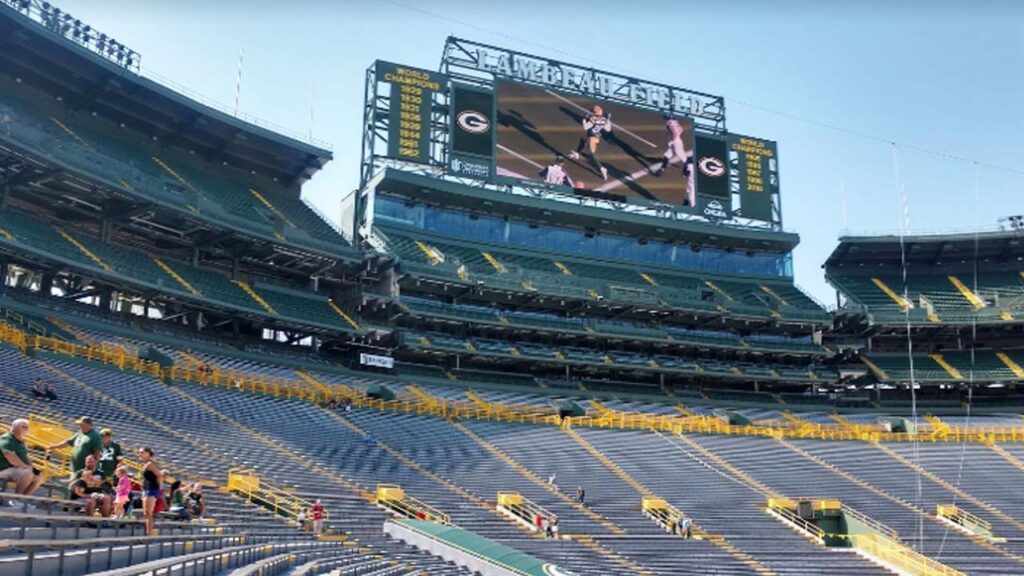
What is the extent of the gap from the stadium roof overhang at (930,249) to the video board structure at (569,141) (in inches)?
234

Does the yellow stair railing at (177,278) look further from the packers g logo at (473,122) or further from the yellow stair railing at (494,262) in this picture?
the packers g logo at (473,122)

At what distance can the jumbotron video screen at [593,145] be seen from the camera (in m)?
59.0

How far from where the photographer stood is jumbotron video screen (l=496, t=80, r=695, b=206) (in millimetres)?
59031

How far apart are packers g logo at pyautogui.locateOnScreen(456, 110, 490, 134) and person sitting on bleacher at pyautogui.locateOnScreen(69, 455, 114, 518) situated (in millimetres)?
48251

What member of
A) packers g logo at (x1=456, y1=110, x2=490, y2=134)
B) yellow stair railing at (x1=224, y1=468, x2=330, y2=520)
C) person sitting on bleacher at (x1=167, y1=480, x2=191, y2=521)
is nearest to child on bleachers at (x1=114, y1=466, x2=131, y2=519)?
person sitting on bleacher at (x1=167, y1=480, x2=191, y2=521)

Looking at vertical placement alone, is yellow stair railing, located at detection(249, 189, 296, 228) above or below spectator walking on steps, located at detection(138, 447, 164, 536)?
above

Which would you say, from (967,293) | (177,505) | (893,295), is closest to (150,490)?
(177,505)

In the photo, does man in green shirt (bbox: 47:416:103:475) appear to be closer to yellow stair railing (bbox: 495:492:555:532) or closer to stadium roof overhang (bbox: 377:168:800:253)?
yellow stair railing (bbox: 495:492:555:532)

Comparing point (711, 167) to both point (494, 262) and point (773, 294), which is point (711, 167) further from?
point (494, 262)

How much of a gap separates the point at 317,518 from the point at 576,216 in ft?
131

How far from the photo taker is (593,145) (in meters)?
61.2

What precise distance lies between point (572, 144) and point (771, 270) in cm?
1941

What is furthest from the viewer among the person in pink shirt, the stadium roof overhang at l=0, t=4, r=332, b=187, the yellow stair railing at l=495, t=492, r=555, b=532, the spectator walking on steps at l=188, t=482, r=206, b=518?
the person in pink shirt

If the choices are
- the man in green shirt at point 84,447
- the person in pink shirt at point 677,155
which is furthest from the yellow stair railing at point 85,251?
the person in pink shirt at point 677,155
